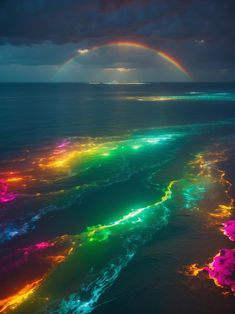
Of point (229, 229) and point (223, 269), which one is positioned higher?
point (229, 229)

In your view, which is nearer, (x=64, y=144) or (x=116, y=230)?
(x=116, y=230)

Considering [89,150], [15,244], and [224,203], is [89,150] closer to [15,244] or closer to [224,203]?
[224,203]

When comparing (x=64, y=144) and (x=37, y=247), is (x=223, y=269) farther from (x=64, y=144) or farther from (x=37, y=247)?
(x=64, y=144)

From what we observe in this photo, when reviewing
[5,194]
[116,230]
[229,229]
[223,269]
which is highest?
[5,194]

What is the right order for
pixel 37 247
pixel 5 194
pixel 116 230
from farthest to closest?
1. pixel 5 194
2. pixel 116 230
3. pixel 37 247

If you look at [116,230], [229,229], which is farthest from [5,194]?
[229,229]

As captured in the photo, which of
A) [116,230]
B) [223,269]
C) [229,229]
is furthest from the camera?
[116,230]

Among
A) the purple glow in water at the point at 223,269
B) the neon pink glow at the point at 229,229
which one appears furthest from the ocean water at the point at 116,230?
the neon pink glow at the point at 229,229

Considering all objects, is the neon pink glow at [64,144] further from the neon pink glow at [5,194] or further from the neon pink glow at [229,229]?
the neon pink glow at [229,229]

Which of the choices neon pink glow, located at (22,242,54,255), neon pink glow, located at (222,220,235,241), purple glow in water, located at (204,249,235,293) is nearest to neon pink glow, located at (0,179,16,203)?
neon pink glow, located at (22,242,54,255)
